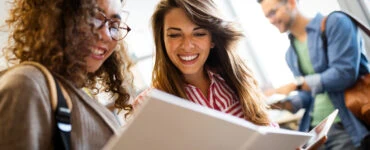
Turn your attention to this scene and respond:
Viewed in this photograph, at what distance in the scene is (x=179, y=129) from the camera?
1.94ft

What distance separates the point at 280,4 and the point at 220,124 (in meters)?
1.27

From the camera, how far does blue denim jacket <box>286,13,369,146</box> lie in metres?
1.45

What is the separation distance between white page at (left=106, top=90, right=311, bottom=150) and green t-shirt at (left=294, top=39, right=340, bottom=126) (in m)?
0.95

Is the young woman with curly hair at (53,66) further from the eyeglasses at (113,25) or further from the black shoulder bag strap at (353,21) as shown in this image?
the black shoulder bag strap at (353,21)

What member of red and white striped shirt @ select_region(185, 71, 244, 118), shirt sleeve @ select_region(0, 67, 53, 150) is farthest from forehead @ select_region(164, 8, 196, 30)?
shirt sleeve @ select_region(0, 67, 53, 150)

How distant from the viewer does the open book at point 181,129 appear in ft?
1.77

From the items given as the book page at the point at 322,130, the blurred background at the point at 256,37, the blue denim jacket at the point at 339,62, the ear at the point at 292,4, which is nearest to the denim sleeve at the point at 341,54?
the blue denim jacket at the point at 339,62

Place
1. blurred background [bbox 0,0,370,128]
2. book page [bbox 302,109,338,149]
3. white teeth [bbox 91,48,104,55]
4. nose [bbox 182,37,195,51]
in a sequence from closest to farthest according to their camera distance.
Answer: white teeth [bbox 91,48,104,55] → book page [bbox 302,109,338,149] → nose [bbox 182,37,195,51] → blurred background [bbox 0,0,370,128]

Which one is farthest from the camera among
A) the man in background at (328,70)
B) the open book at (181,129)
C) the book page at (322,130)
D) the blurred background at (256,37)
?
the blurred background at (256,37)

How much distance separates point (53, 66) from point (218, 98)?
0.80 meters

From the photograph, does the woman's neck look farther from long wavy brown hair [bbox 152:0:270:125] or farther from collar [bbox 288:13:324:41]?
collar [bbox 288:13:324:41]

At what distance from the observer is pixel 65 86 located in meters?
0.69

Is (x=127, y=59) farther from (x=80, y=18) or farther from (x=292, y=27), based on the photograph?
(x=292, y=27)

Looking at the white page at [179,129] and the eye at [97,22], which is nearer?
the white page at [179,129]
